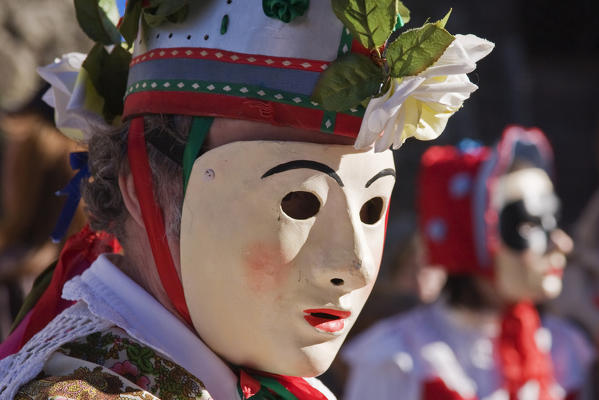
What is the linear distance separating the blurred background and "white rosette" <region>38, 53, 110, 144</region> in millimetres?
2041

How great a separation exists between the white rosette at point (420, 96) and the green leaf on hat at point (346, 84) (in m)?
0.03

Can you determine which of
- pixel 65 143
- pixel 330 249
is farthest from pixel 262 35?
pixel 65 143

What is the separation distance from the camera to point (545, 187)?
3596 millimetres

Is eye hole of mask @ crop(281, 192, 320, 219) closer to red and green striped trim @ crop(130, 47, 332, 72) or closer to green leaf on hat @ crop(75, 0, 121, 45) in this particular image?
red and green striped trim @ crop(130, 47, 332, 72)

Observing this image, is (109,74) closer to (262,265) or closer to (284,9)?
(284,9)

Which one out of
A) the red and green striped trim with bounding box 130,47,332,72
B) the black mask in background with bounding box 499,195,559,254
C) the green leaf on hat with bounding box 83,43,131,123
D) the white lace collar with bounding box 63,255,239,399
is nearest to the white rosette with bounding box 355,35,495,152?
the red and green striped trim with bounding box 130,47,332,72

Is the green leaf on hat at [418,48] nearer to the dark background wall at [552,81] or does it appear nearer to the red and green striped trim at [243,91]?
the red and green striped trim at [243,91]

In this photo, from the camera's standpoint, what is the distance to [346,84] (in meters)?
1.53

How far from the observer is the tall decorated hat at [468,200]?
3596mm

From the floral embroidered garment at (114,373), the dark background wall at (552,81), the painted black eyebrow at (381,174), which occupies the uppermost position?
the painted black eyebrow at (381,174)

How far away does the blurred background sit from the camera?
176 inches

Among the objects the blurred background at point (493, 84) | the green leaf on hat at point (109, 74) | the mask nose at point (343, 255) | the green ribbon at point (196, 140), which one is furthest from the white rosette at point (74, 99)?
the blurred background at point (493, 84)

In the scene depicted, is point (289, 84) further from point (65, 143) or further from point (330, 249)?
point (65, 143)

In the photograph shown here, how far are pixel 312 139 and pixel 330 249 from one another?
202mm
